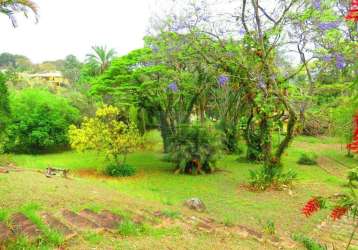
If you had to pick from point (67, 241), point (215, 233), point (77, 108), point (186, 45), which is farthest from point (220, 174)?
point (77, 108)

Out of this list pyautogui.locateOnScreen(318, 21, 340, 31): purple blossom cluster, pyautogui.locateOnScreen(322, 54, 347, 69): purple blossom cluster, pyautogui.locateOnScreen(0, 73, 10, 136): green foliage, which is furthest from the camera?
pyautogui.locateOnScreen(0, 73, 10, 136): green foliage

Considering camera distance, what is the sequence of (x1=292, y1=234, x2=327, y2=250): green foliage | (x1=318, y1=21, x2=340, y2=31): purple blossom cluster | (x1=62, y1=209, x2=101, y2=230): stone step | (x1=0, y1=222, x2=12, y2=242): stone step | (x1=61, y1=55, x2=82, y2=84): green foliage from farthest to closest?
1. (x1=61, y1=55, x2=82, y2=84): green foliage
2. (x1=318, y1=21, x2=340, y2=31): purple blossom cluster
3. (x1=292, y1=234, x2=327, y2=250): green foliage
4. (x1=62, y1=209, x2=101, y2=230): stone step
5. (x1=0, y1=222, x2=12, y2=242): stone step

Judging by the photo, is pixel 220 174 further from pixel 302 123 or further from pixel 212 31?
pixel 212 31

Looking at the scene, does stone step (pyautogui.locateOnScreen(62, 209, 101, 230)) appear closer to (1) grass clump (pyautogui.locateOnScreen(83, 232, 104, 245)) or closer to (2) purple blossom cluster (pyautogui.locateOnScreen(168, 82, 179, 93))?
(1) grass clump (pyautogui.locateOnScreen(83, 232, 104, 245))

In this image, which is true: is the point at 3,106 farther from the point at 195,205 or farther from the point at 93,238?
the point at 93,238

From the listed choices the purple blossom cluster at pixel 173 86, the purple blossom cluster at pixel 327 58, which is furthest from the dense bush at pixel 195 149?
the purple blossom cluster at pixel 327 58

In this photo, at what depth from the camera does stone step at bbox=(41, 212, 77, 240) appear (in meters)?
4.21

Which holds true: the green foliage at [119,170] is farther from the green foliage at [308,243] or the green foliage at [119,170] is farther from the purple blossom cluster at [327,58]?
the green foliage at [308,243]

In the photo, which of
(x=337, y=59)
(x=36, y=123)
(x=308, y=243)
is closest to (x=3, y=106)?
(x=36, y=123)

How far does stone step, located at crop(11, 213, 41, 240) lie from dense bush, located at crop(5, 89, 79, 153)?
14126mm

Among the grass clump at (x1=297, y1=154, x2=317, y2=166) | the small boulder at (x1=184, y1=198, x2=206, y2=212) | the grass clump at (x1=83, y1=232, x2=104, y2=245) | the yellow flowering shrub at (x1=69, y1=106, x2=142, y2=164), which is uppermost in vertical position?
the yellow flowering shrub at (x1=69, y1=106, x2=142, y2=164)

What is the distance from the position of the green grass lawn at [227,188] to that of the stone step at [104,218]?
189 centimetres

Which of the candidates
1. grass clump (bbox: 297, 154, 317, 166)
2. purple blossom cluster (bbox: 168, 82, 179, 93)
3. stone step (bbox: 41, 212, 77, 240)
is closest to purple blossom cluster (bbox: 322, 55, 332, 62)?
purple blossom cluster (bbox: 168, 82, 179, 93)

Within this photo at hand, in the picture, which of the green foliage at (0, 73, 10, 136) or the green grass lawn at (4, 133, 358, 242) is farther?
the green foliage at (0, 73, 10, 136)
